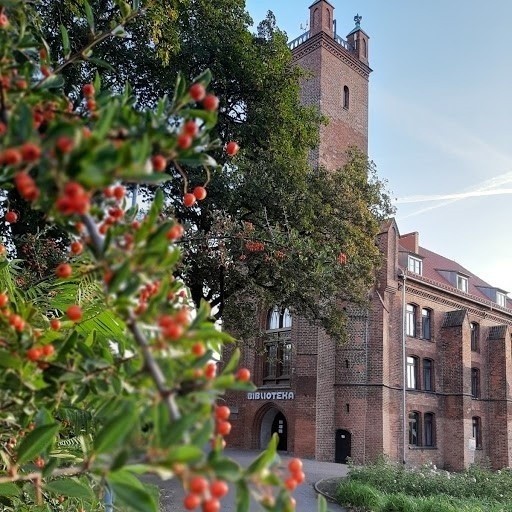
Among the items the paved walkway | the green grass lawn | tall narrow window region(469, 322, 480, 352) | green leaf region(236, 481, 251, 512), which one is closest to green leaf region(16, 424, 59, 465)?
green leaf region(236, 481, 251, 512)

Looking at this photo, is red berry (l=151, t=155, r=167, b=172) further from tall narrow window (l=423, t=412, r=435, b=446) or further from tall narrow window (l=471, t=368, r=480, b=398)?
tall narrow window (l=471, t=368, r=480, b=398)

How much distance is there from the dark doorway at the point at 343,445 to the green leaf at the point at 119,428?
23.1 m

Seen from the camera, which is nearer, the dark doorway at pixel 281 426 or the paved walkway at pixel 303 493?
the paved walkway at pixel 303 493

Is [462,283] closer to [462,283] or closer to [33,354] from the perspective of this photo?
[462,283]

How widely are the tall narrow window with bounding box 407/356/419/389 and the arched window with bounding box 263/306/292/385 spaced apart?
5.49 m

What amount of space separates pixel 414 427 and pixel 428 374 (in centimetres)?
274

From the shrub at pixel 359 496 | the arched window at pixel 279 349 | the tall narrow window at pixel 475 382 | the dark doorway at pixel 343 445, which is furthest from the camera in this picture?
the tall narrow window at pixel 475 382

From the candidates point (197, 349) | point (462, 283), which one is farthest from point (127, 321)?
point (462, 283)

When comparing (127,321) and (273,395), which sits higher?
(127,321)

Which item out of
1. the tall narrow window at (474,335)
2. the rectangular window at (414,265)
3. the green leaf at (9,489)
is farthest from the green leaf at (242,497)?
the tall narrow window at (474,335)

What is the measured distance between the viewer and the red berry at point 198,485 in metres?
0.68

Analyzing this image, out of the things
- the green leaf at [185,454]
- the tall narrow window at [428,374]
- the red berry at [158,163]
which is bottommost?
the green leaf at [185,454]

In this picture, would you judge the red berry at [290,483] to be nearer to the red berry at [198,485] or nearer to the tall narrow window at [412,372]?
the red berry at [198,485]

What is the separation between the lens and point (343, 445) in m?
22.8
